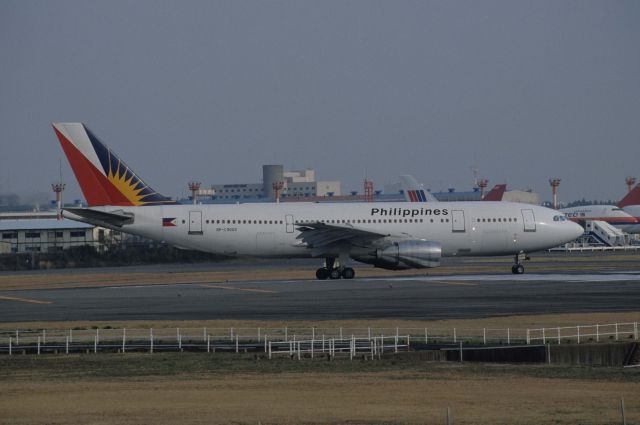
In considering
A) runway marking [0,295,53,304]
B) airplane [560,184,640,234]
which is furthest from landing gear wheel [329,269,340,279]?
airplane [560,184,640,234]

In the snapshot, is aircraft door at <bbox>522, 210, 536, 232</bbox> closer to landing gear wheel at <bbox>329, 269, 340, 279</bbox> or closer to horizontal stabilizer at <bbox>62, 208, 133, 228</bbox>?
landing gear wheel at <bbox>329, 269, 340, 279</bbox>

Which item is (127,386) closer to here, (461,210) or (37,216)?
(461,210)

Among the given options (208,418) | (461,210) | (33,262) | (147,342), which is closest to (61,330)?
(147,342)

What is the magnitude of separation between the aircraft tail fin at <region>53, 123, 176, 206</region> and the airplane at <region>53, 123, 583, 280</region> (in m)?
0.06

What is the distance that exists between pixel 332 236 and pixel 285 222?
11.4 feet

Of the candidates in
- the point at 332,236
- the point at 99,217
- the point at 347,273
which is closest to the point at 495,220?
the point at 347,273

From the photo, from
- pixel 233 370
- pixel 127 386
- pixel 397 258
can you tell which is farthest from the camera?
pixel 397 258

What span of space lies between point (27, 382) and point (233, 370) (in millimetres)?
5927

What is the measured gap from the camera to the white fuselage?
68875 mm

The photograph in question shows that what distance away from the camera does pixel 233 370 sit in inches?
1308

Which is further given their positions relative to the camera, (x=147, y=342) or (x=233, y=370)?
(x=147, y=342)

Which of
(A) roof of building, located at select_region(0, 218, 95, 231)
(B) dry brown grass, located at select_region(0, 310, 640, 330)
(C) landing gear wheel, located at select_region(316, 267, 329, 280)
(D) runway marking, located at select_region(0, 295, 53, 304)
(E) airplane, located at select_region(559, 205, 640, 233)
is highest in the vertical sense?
(E) airplane, located at select_region(559, 205, 640, 233)

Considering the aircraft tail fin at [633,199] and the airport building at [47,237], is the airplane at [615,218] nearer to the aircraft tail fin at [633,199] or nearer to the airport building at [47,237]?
the aircraft tail fin at [633,199]

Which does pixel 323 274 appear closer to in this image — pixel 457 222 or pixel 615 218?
pixel 457 222
